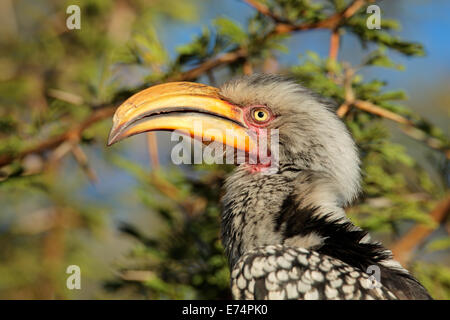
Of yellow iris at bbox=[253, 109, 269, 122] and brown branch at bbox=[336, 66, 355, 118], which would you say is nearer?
yellow iris at bbox=[253, 109, 269, 122]

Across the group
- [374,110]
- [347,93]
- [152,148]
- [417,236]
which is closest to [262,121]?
[347,93]

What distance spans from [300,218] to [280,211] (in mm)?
101

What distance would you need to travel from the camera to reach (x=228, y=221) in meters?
2.68

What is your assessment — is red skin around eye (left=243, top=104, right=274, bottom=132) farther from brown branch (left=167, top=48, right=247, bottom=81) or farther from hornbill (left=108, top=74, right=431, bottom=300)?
brown branch (left=167, top=48, right=247, bottom=81)

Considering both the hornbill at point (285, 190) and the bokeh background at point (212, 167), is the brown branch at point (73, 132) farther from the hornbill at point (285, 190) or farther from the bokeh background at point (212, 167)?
the hornbill at point (285, 190)

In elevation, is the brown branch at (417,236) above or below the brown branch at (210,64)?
below

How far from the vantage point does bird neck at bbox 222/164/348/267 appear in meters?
2.51

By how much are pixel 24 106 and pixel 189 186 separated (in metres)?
2.83

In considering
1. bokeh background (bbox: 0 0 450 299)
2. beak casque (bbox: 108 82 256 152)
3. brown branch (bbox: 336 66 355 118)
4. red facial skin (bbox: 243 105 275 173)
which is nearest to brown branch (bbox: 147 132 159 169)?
bokeh background (bbox: 0 0 450 299)

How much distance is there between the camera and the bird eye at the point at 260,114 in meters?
2.82

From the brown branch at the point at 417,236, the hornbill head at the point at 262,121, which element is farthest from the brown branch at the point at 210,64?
the brown branch at the point at 417,236
